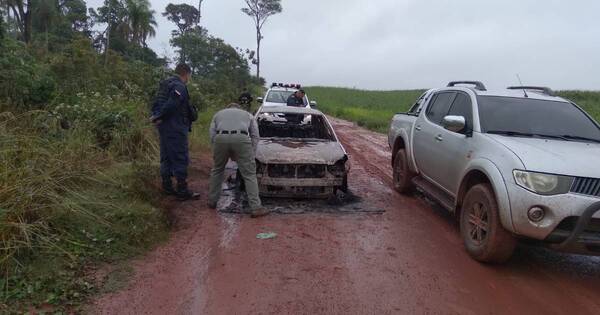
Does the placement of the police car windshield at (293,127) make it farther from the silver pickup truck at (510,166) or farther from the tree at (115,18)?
the tree at (115,18)

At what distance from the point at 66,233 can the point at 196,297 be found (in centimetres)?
158

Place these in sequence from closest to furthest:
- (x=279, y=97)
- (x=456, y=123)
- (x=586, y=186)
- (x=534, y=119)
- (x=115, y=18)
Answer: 1. (x=586, y=186)
2. (x=456, y=123)
3. (x=534, y=119)
4. (x=279, y=97)
5. (x=115, y=18)

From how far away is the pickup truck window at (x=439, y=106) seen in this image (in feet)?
20.5

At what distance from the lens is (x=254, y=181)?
6004 mm

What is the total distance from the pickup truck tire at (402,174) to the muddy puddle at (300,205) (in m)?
0.81

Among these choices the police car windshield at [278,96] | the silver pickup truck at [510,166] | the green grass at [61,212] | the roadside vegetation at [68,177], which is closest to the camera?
the green grass at [61,212]

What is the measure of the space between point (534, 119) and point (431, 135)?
4.38 ft

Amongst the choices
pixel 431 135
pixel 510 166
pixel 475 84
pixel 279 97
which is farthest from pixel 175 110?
pixel 279 97

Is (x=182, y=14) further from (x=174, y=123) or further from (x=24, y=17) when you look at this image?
(x=174, y=123)

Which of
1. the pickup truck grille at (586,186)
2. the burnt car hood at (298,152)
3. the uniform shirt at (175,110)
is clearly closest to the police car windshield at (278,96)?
the burnt car hood at (298,152)

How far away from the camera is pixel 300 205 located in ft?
21.2

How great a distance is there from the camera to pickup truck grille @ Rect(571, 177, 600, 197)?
3920mm

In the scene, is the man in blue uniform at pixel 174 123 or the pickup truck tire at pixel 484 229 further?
the man in blue uniform at pixel 174 123

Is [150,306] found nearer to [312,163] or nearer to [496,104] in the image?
[312,163]
